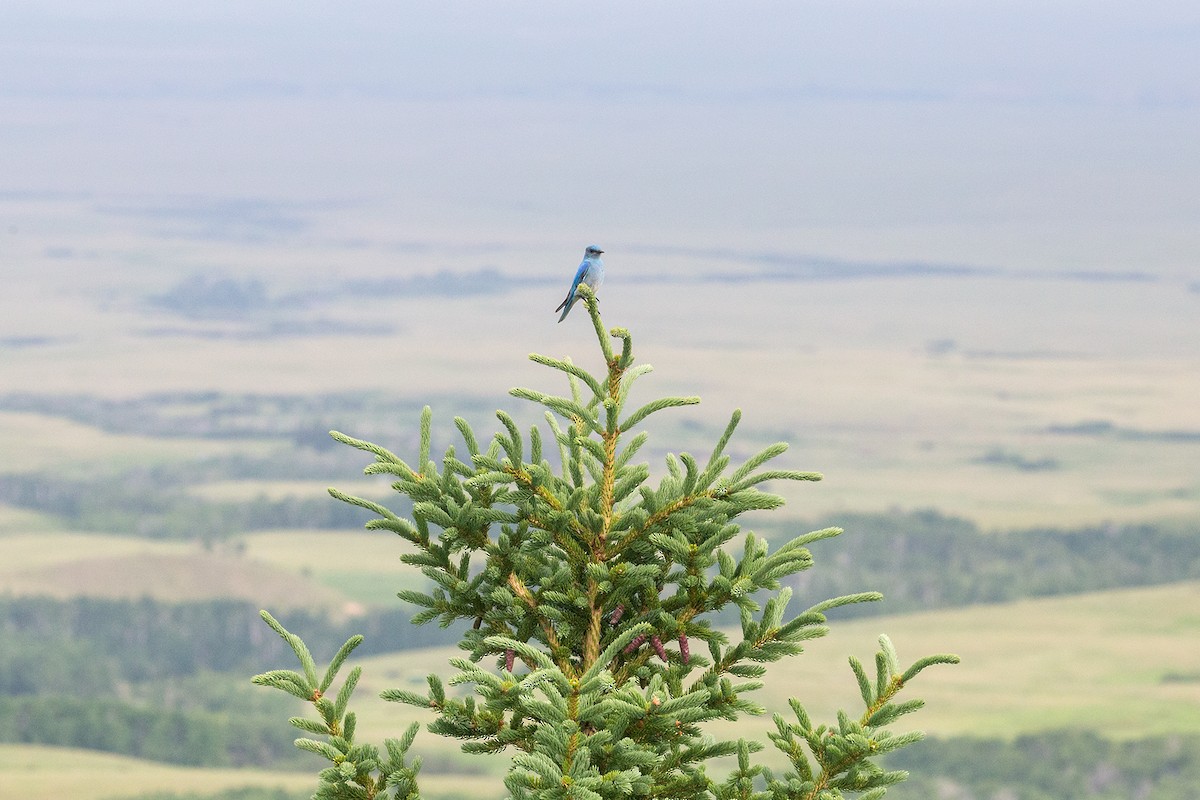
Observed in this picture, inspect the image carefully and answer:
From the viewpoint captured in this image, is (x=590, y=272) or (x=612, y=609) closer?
(x=612, y=609)

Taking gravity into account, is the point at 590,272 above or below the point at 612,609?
above

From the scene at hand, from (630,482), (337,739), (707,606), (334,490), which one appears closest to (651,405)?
(630,482)

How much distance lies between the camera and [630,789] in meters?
15.2

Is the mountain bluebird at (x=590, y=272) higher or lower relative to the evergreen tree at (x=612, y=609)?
higher

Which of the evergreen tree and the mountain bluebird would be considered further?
the mountain bluebird

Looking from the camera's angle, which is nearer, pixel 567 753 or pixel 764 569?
pixel 567 753

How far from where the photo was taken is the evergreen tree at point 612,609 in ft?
52.6

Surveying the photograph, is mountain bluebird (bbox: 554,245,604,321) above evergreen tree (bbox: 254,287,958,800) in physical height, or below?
above

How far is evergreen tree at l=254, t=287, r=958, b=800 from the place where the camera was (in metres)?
16.0

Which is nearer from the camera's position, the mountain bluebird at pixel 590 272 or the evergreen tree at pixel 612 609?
the evergreen tree at pixel 612 609

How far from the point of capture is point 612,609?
17156 mm

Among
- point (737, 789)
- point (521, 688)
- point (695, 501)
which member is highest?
point (695, 501)

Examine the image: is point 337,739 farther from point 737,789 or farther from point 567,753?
point 737,789

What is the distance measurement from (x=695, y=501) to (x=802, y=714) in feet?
6.91
